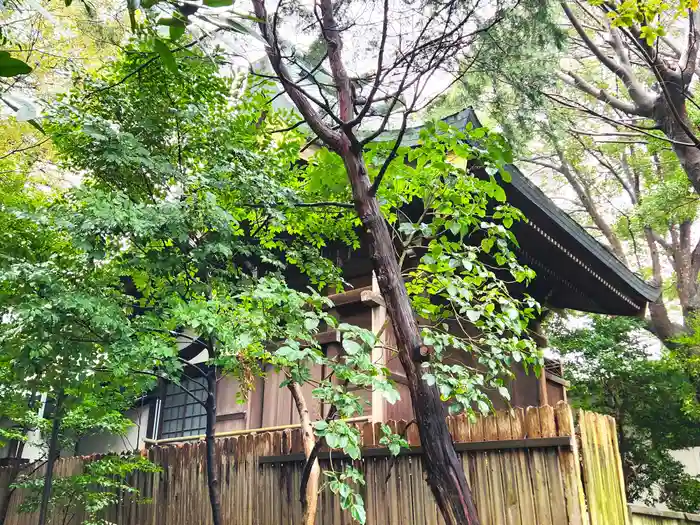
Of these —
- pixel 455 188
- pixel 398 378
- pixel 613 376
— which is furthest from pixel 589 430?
pixel 613 376

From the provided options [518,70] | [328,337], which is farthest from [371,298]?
[518,70]

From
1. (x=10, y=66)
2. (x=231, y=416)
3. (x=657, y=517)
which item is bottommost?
(x=657, y=517)

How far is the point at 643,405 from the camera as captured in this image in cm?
1176

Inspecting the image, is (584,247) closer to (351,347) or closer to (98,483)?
(351,347)

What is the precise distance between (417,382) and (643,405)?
10.9 m

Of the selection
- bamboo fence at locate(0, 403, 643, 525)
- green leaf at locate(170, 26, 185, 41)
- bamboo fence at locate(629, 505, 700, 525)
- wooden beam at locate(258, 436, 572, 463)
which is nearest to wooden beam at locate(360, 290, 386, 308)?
bamboo fence at locate(0, 403, 643, 525)

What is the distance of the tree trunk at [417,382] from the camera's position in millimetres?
2639

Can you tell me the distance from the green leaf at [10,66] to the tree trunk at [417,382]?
229 cm

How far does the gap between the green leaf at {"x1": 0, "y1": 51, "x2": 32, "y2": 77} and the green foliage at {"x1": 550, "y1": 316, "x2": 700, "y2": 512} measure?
39.7 ft

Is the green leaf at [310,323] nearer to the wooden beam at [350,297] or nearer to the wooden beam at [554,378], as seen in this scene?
the wooden beam at [350,297]

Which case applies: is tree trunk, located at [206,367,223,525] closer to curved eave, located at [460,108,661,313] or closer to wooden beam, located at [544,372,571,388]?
curved eave, located at [460,108,661,313]

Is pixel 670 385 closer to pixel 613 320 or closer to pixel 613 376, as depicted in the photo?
pixel 613 376

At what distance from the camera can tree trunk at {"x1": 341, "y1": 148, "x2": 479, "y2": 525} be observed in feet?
8.66

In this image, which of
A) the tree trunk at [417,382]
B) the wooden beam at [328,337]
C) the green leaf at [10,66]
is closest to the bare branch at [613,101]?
the wooden beam at [328,337]
